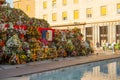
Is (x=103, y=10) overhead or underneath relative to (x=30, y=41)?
overhead

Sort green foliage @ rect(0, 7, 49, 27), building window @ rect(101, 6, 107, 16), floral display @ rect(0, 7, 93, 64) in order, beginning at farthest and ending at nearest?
building window @ rect(101, 6, 107, 16) → green foliage @ rect(0, 7, 49, 27) → floral display @ rect(0, 7, 93, 64)

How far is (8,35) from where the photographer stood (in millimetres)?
19766

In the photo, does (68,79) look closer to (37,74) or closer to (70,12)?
(37,74)

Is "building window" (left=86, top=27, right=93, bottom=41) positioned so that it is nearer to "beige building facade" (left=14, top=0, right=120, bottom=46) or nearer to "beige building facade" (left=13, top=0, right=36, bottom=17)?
"beige building facade" (left=14, top=0, right=120, bottom=46)

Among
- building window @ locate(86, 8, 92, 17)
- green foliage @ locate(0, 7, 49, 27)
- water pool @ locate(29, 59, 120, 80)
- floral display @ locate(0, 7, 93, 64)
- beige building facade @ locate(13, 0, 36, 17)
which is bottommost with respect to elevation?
water pool @ locate(29, 59, 120, 80)

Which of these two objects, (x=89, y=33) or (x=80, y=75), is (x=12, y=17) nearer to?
(x=80, y=75)

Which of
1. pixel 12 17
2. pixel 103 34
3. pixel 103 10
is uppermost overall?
pixel 103 10

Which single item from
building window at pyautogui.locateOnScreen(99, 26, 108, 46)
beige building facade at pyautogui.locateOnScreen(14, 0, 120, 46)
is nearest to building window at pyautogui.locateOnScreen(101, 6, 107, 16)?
beige building facade at pyautogui.locateOnScreen(14, 0, 120, 46)

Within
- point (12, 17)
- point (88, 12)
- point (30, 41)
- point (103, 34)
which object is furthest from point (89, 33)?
point (30, 41)

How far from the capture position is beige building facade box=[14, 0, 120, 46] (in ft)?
136

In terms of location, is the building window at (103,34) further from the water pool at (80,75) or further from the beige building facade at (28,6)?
the water pool at (80,75)

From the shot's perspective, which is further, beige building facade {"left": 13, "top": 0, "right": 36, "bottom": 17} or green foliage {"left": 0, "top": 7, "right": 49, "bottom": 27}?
beige building facade {"left": 13, "top": 0, "right": 36, "bottom": 17}

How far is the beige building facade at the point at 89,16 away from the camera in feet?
136

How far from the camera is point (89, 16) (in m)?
44.7
